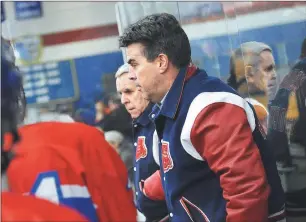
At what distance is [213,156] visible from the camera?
1720 millimetres

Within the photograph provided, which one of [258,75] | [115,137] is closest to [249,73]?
[258,75]

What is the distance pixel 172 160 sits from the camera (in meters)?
1.83

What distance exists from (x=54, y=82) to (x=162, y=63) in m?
2.99

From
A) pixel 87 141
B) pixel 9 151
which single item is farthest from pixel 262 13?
pixel 9 151

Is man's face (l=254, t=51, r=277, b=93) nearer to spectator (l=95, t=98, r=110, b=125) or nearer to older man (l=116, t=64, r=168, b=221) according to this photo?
older man (l=116, t=64, r=168, b=221)

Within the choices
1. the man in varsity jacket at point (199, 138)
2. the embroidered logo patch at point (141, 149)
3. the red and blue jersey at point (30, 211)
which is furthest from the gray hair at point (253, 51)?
the red and blue jersey at point (30, 211)

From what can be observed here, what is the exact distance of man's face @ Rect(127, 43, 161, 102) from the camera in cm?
Result: 192

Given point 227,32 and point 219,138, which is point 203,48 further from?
point 219,138

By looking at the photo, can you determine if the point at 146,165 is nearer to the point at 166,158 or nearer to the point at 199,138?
the point at 166,158

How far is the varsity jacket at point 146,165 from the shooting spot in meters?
2.42

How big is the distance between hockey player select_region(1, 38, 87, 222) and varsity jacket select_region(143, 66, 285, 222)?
0.76 metres

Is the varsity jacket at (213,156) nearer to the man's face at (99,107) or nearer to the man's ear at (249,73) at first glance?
the man's ear at (249,73)

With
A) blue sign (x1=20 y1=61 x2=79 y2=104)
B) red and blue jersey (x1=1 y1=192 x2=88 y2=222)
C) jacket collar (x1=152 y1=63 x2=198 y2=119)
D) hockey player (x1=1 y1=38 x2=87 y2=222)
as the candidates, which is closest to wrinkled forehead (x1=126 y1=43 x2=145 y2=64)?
jacket collar (x1=152 y1=63 x2=198 y2=119)

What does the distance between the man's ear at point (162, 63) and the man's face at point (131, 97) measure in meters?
0.65
